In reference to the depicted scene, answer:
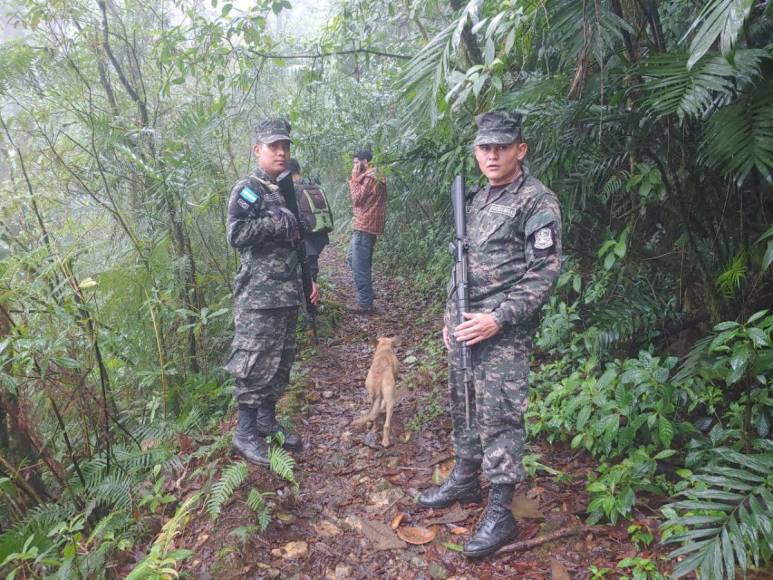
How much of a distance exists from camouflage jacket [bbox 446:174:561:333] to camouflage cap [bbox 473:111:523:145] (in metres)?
0.27

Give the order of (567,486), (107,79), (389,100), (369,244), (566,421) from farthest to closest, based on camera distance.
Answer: (389,100) < (369,244) < (107,79) < (566,421) < (567,486)

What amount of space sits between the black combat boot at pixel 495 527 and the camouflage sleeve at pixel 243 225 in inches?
95.0

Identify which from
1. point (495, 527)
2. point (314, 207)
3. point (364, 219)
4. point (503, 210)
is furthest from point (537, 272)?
point (364, 219)

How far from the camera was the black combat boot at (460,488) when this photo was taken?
130 inches

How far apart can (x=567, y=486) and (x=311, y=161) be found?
8241 millimetres

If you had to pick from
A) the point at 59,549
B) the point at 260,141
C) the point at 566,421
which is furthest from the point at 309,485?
the point at 260,141

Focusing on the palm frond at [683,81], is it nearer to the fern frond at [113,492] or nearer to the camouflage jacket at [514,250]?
the camouflage jacket at [514,250]

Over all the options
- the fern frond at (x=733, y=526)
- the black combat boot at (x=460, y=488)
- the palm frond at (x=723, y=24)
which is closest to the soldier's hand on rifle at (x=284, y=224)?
the black combat boot at (x=460, y=488)

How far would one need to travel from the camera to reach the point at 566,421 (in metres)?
3.57

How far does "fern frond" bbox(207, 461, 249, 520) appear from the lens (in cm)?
301

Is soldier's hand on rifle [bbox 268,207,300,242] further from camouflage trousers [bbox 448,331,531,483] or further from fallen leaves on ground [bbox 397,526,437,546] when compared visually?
fallen leaves on ground [bbox 397,526,437,546]

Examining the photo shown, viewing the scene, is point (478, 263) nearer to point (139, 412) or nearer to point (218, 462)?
point (218, 462)

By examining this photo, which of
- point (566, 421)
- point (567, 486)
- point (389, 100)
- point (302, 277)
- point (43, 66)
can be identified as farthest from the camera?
point (389, 100)

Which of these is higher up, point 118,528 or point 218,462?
point 218,462
